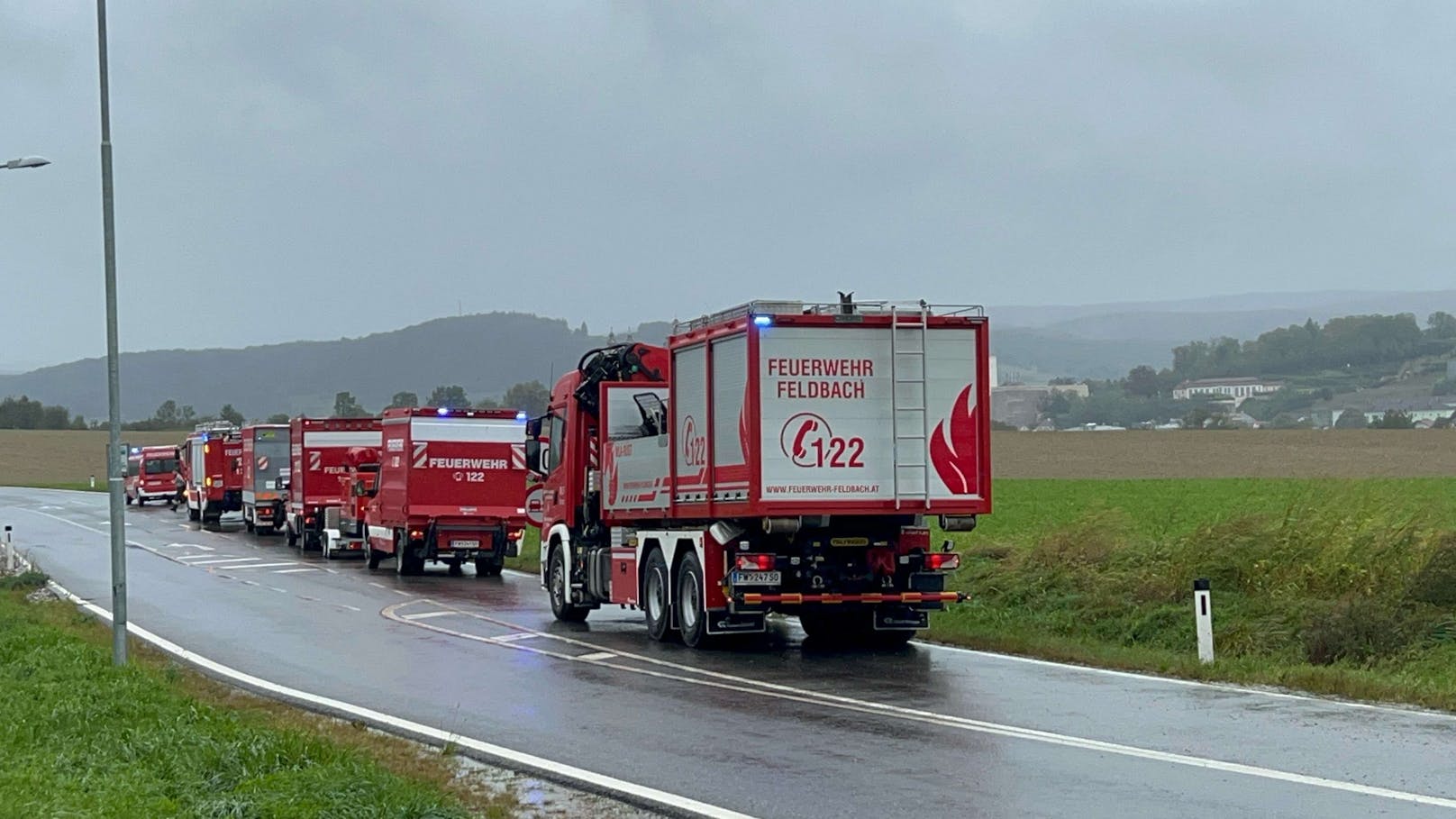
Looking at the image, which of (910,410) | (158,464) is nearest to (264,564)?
(910,410)

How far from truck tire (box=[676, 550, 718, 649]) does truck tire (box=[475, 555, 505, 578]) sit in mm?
14743

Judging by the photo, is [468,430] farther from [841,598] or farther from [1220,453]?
[1220,453]

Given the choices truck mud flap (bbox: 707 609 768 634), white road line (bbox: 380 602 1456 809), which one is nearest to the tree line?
truck mud flap (bbox: 707 609 768 634)

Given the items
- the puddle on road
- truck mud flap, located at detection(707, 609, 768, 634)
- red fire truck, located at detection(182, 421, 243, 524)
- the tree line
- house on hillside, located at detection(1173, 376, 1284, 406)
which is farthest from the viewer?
house on hillside, located at detection(1173, 376, 1284, 406)

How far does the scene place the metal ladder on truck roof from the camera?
705 inches

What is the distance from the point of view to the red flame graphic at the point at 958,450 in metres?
18.1

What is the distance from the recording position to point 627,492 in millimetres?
20891

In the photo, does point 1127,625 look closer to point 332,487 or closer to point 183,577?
point 183,577

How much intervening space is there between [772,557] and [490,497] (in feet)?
54.2

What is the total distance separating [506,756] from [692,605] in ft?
25.0

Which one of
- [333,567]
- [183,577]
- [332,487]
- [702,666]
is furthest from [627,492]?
[332,487]

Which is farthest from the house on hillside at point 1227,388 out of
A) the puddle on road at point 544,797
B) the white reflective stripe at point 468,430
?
the puddle on road at point 544,797

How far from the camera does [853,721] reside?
1271 centimetres

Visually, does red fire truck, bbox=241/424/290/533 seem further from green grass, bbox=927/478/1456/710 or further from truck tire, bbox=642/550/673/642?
truck tire, bbox=642/550/673/642
